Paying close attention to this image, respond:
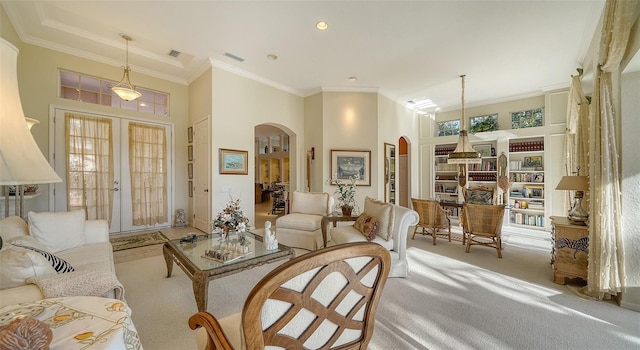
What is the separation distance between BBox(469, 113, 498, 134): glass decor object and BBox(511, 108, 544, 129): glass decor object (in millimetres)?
363

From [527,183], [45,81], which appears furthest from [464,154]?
[45,81]

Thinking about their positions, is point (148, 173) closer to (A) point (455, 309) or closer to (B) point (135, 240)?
(B) point (135, 240)

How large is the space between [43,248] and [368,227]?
11.1 ft

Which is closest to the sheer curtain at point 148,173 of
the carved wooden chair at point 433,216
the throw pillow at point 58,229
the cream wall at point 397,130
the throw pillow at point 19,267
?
the throw pillow at point 58,229

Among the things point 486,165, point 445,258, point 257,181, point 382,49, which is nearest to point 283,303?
point 445,258

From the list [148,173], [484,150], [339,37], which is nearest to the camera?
[339,37]

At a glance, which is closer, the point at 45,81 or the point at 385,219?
the point at 385,219

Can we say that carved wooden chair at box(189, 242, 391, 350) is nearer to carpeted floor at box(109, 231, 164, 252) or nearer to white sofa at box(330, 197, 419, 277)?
white sofa at box(330, 197, 419, 277)

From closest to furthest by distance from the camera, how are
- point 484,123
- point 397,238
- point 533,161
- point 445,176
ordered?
1. point 397,238
2. point 533,161
3. point 484,123
4. point 445,176

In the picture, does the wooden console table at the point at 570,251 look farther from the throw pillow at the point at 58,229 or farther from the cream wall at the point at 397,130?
the throw pillow at the point at 58,229

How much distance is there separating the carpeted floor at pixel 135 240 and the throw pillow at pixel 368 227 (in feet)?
12.0

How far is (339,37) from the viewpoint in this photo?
363cm

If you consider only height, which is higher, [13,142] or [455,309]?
[13,142]

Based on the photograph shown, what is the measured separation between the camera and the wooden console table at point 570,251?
106 inches
